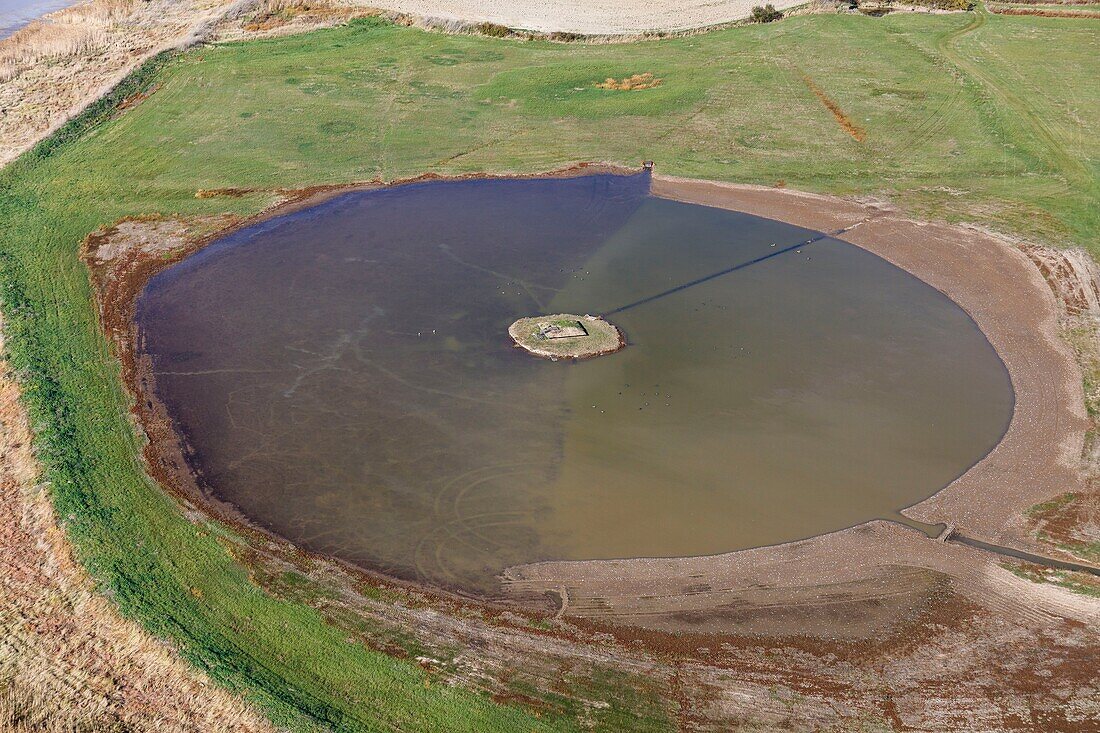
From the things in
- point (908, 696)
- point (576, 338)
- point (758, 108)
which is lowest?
point (908, 696)

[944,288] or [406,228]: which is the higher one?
[406,228]

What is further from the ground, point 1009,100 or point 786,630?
point 1009,100

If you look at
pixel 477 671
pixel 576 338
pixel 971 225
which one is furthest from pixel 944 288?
pixel 477 671

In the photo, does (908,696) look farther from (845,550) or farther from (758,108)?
(758,108)

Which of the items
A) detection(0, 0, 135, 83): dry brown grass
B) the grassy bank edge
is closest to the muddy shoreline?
the grassy bank edge

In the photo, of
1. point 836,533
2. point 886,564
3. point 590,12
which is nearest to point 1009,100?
point 590,12

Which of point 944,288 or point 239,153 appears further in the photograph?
point 239,153

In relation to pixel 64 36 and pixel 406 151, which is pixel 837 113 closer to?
pixel 406 151
